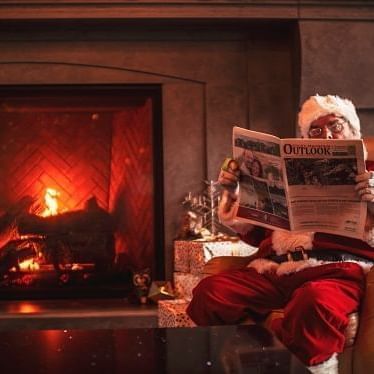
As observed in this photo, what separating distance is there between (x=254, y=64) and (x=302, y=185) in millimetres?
1707

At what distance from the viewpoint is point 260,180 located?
1968mm

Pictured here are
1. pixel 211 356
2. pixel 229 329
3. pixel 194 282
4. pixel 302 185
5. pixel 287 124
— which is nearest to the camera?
pixel 211 356

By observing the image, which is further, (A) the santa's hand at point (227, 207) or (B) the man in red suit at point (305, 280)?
(A) the santa's hand at point (227, 207)

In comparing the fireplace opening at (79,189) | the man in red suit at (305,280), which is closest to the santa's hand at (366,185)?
the man in red suit at (305,280)

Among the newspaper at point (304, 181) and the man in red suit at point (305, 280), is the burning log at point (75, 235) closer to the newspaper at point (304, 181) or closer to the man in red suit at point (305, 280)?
the man in red suit at point (305, 280)

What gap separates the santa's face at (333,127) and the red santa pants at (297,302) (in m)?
0.43

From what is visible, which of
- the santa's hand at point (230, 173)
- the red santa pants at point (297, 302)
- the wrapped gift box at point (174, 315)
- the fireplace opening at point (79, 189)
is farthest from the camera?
the fireplace opening at point (79, 189)

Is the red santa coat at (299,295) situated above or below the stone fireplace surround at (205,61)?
below

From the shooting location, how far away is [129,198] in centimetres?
357

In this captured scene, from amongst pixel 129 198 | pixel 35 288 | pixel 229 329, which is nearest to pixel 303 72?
pixel 129 198

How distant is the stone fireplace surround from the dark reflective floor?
1886 millimetres

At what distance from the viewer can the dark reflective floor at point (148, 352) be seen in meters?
1.26

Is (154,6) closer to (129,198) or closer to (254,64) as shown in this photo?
(254,64)

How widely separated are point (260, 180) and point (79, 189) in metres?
1.79
